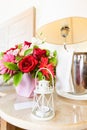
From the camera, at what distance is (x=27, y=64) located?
71cm

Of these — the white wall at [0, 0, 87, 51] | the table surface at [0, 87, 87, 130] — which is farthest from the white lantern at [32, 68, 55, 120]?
the white wall at [0, 0, 87, 51]

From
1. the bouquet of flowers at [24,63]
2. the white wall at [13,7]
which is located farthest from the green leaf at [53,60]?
the white wall at [13,7]

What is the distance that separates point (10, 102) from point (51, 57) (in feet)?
0.88

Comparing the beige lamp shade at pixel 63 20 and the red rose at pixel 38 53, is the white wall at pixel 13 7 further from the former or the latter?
the red rose at pixel 38 53

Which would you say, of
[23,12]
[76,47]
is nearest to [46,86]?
[76,47]

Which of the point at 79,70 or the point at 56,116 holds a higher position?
the point at 79,70

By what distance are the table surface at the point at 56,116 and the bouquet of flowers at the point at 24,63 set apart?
0.11 meters

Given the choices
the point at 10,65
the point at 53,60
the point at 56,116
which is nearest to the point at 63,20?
the point at 53,60

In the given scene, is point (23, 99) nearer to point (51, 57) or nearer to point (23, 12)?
point (51, 57)

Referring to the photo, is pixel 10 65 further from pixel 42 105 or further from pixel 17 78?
pixel 42 105

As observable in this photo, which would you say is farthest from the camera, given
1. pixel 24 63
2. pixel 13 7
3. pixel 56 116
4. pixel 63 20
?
pixel 13 7

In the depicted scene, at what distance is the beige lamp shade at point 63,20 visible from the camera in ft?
2.32

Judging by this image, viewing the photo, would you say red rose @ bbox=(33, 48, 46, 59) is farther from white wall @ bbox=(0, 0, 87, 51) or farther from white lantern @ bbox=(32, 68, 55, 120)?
white wall @ bbox=(0, 0, 87, 51)

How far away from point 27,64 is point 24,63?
13 mm
